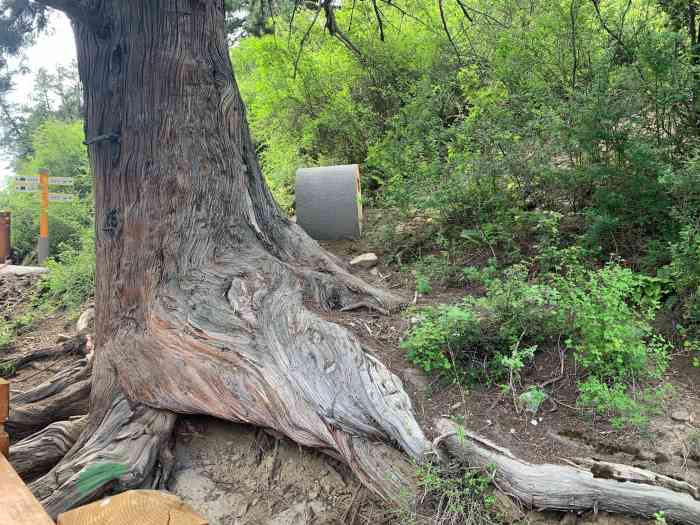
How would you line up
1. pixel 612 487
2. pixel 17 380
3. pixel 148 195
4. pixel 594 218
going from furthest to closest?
pixel 17 380 < pixel 594 218 < pixel 148 195 < pixel 612 487

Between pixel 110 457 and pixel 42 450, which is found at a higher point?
pixel 110 457

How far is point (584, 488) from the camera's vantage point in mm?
2828

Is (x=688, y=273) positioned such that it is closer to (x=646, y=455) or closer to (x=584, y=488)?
(x=646, y=455)

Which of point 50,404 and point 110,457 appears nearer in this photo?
point 110,457

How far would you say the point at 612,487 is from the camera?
2818 mm

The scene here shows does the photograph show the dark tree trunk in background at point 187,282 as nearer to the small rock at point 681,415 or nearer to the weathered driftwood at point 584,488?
the weathered driftwood at point 584,488

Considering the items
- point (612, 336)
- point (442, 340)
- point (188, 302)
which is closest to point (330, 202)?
point (188, 302)

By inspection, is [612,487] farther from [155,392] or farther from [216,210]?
[216,210]

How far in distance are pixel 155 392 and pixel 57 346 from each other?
3.06m

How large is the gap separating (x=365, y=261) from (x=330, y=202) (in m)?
0.99

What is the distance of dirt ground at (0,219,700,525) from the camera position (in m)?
3.14

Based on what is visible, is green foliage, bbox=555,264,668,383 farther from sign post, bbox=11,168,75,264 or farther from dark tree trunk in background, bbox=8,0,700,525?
sign post, bbox=11,168,75,264

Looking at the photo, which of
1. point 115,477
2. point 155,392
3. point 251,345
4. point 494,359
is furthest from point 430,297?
point 115,477

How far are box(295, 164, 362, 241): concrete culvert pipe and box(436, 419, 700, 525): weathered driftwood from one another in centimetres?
402
